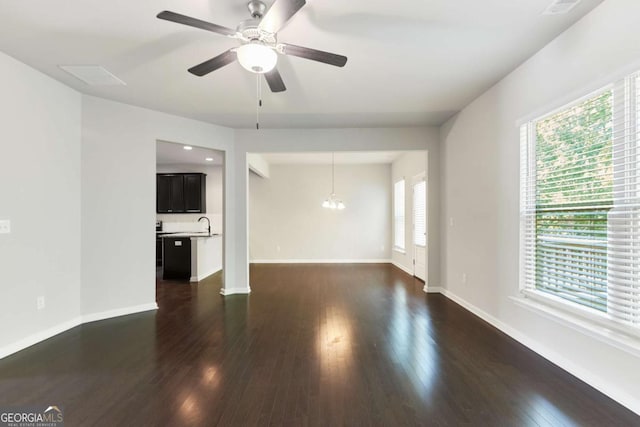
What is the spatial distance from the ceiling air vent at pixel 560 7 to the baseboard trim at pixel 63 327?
510cm

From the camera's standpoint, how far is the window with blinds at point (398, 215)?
7.36 meters

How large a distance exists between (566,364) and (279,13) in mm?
3289

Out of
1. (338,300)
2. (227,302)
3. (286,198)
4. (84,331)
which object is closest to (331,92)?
(338,300)

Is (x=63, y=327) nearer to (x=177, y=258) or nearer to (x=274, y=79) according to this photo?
(x=177, y=258)

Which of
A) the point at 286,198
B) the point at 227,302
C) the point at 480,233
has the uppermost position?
the point at 286,198

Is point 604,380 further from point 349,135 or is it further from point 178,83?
point 178,83

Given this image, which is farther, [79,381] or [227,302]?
[227,302]

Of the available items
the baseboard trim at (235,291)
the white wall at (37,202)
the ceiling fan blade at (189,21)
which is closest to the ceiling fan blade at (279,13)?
the ceiling fan blade at (189,21)

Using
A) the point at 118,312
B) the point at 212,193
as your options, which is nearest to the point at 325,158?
the point at 212,193

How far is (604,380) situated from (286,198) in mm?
6919

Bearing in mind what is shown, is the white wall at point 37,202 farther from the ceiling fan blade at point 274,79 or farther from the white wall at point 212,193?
the white wall at point 212,193

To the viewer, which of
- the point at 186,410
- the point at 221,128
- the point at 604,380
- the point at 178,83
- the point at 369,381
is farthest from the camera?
the point at 221,128

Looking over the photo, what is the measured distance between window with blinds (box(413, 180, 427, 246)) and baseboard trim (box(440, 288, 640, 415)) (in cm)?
229

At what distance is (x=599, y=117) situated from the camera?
2166 millimetres
